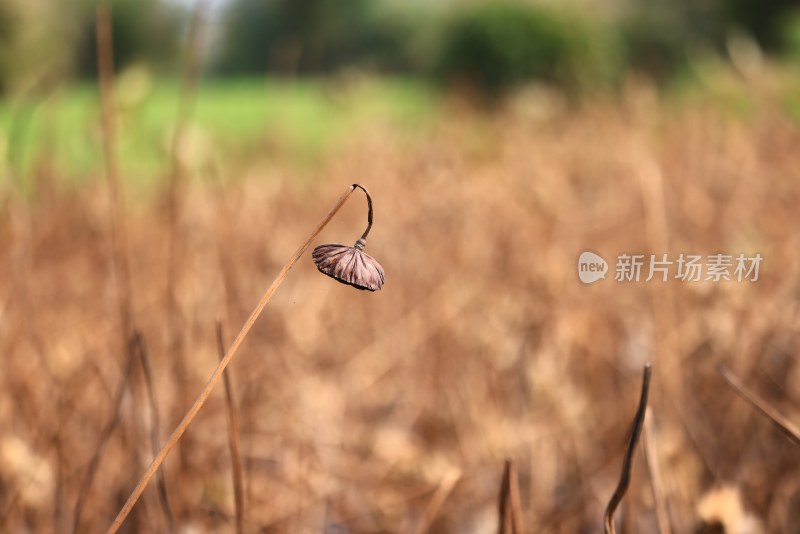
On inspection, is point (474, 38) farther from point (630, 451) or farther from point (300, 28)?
point (300, 28)

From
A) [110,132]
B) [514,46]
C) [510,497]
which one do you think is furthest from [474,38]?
[510,497]

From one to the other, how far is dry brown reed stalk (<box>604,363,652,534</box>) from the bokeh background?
3.1 inches

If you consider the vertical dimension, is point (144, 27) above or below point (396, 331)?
above

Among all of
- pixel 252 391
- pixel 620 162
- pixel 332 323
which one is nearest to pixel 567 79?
pixel 620 162

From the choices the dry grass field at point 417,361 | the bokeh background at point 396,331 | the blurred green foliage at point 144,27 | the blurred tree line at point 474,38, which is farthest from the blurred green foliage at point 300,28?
the dry grass field at point 417,361

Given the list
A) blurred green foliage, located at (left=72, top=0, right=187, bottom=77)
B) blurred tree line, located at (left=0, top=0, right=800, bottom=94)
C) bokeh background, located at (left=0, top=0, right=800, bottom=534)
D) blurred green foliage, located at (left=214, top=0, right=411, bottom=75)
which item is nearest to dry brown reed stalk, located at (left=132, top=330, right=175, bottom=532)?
bokeh background, located at (left=0, top=0, right=800, bottom=534)

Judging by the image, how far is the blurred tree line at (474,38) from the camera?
15.9 ft

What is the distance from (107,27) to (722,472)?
500mm

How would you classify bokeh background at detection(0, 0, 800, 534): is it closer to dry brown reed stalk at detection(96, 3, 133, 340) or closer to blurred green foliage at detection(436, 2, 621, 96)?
dry brown reed stalk at detection(96, 3, 133, 340)

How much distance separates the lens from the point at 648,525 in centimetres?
61

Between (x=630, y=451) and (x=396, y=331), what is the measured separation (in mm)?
768

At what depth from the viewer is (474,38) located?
16.4 ft

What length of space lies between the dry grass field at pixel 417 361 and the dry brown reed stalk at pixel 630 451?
0.08m

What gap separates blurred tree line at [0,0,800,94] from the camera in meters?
4.84
